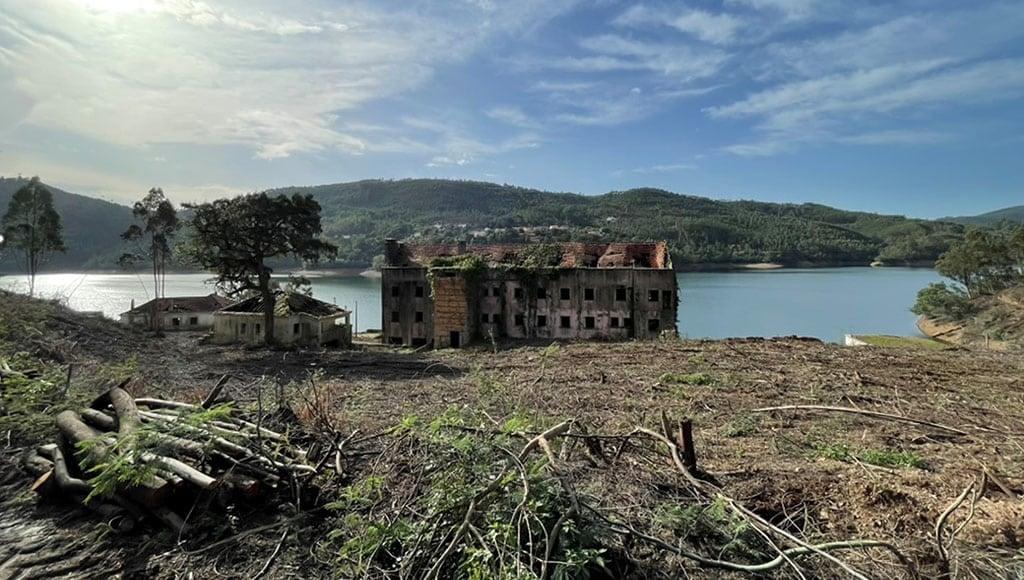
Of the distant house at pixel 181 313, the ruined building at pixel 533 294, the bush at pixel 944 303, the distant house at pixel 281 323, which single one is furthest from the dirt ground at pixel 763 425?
the bush at pixel 944 303

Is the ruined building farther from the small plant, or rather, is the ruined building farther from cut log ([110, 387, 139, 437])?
cut log ([110, 387, 139, 437])

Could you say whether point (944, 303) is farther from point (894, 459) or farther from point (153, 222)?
point (153, 222)

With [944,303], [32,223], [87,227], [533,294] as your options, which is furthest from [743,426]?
[87,227]

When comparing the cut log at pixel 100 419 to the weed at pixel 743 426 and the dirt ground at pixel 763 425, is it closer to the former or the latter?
the dirt ground at pixel 763 425

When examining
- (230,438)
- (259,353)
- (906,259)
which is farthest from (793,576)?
(906,259)

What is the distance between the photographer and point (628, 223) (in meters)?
123

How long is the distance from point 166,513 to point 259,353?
1842 centimetres

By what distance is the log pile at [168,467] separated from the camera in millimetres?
3807

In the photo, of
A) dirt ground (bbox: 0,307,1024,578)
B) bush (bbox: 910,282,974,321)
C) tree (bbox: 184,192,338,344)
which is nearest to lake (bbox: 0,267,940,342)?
bush (bbox: 910,282,974,321)

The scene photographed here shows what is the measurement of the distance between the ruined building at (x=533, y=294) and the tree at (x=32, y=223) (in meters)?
17.5

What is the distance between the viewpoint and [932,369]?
444 inches

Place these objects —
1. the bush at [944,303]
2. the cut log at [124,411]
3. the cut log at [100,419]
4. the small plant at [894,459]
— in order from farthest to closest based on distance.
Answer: the bush at [944,303] < the small plant at [894,459] < the cut log at [100,419] < the cut log at [124,411]

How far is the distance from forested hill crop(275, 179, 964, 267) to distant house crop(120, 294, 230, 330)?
2126 inches

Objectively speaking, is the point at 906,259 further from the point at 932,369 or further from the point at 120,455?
the point at 120,455
